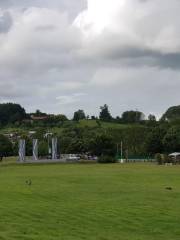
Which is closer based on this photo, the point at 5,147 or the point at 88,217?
the point at 88,217

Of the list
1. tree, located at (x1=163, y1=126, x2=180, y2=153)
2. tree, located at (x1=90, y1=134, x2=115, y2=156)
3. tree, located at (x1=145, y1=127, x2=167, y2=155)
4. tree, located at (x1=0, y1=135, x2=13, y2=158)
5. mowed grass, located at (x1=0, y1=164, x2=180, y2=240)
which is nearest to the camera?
mowed grass, located at (x1=0, y1=164, x2=180, y2=240)

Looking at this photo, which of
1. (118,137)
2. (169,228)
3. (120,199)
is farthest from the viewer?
(118,137)

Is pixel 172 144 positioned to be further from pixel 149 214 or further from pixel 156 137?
pixel 149 214

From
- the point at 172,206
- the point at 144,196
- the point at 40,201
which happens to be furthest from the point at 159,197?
the point at 40,201

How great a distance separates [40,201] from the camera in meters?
29.3

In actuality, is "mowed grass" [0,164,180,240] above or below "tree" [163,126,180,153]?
below

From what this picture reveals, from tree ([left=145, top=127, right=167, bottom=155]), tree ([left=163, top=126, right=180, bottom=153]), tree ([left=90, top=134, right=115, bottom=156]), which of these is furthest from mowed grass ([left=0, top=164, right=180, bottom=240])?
tree ([left=145, top=127, right=167, bottom=155])

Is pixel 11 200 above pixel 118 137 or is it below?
below

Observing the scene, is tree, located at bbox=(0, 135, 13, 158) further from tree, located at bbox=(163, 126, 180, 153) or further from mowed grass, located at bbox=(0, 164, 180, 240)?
mowed grass, located at bbox=(0, 164, 180, 240)

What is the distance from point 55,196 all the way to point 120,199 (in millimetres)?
3860

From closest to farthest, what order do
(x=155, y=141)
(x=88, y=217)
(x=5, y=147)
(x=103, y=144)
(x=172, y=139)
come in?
(x=88, y=217) → (x=172, y=139) → (x=103, y=144) → (x=155, y=141) → (x=5, y=147)

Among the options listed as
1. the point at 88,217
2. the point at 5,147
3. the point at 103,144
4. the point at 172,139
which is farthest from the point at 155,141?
the point at 88,217

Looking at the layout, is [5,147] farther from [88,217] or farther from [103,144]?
[88,217]

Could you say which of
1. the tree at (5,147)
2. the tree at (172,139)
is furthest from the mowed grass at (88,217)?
the tree at (5,147)
